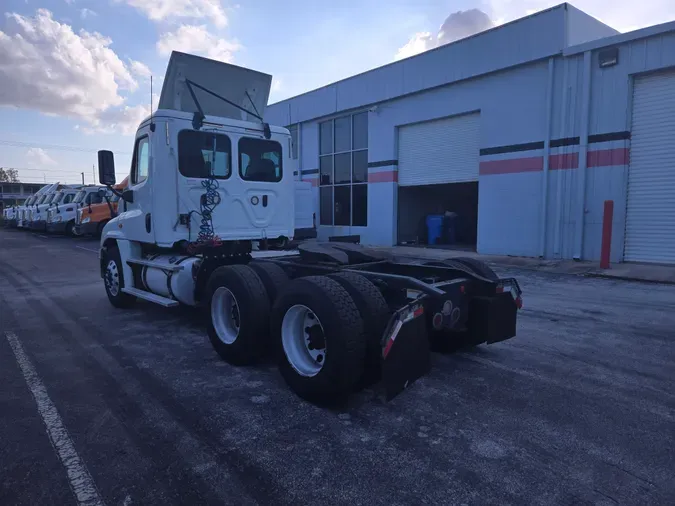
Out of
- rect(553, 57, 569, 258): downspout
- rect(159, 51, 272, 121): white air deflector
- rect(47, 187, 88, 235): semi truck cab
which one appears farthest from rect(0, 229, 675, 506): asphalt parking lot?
rect(47, 187, 88, 235): semi truck cab

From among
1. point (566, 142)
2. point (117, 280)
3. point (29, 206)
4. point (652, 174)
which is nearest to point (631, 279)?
point (652, 174)

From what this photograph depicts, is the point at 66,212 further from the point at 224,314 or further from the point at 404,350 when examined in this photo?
the point at 404,350

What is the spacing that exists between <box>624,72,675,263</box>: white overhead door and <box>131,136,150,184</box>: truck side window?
12.4 meters

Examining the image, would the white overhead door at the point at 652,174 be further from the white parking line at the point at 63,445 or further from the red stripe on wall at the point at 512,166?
the white parking line at the point at 63,445

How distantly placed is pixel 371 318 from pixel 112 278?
5539mm

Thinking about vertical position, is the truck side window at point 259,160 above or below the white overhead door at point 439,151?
below

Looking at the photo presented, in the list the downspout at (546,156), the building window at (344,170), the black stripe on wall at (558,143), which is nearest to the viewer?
the black stripe on wall at (558,143)

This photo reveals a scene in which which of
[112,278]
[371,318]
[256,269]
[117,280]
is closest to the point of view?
[371,318]

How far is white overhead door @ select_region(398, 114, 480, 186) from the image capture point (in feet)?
55.3

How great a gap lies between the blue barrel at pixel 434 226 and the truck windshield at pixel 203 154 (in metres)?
14.0

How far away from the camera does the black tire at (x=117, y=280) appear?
7379mm

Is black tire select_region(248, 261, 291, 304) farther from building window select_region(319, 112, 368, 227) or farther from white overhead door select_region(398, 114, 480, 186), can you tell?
building window select_region(319, 112, 368, 227)

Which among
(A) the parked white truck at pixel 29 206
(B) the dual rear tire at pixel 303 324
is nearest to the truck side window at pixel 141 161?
(B) the dual rear tire at pixel 303 324

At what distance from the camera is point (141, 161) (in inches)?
263
